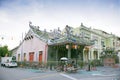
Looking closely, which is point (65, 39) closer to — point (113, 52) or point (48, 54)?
point (48, 54)

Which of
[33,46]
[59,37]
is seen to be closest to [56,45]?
[59,37]

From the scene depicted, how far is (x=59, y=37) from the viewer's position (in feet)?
57.9

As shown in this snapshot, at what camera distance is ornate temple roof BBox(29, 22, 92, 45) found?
52.8 ft

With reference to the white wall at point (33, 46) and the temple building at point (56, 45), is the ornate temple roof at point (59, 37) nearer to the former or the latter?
the temple building at point (56, 45)

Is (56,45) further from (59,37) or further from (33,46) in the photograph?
(33,46)

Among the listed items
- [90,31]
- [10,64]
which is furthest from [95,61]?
[10,64]

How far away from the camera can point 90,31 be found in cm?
2275

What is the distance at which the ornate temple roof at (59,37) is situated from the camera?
634 inches

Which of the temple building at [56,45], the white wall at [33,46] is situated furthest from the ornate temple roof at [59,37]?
the white wall at [33,46]

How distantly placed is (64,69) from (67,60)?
1.46 metres

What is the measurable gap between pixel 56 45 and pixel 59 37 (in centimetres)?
84

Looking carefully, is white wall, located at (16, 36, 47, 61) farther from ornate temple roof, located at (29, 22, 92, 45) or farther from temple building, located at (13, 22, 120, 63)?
ornate temple roof, located at (29, 22, 92, 45)

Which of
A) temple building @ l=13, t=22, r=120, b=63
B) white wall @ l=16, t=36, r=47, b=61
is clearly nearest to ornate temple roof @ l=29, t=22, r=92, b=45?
temple building @ l=13, t=22, r=120, b=63

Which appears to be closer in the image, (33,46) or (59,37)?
(59,37)
